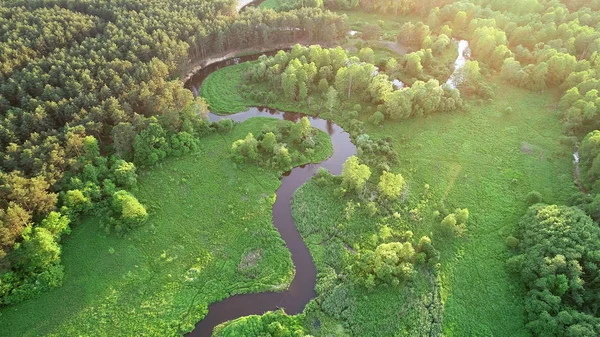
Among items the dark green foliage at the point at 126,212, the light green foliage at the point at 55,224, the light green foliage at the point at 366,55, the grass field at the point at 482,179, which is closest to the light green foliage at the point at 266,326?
the grass field at the point at 482,179

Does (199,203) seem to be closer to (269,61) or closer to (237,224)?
(237,224)

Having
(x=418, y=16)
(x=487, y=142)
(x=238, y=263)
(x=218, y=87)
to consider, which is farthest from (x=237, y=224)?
(x=418, y=16)

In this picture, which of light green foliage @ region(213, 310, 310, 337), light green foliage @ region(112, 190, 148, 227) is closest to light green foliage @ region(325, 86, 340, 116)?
light green foliage @ region(112, 190, 148, 227)

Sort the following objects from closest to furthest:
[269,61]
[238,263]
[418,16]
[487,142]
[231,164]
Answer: [238,263]
[231,164]
[487,142]
[269,61]
[418,16]

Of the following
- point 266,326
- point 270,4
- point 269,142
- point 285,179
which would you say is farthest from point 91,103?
point 270,4

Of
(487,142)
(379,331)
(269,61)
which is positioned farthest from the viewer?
(269,61)

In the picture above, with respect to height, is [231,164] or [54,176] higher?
[54,176]

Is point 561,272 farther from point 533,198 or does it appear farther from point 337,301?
point 337,301
